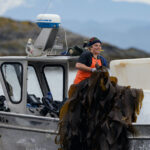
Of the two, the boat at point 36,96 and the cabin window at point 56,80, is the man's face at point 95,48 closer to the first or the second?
the boat at point 36,96

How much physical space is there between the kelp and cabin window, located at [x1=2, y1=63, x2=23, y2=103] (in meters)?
1.50

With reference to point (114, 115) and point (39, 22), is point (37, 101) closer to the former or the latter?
point (39, 22)

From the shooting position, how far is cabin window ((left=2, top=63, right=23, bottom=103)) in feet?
30.4

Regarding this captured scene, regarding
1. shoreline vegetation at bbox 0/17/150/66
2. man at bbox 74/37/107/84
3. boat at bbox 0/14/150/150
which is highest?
man at bbox 74/37/107/84

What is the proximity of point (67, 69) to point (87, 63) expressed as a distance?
134cm

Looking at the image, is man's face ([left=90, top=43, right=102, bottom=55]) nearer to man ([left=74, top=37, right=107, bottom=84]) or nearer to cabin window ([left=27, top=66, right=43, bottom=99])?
man ([left=74, top=37, right=107, bottom=84])

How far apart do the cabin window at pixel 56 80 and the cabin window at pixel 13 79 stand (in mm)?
734

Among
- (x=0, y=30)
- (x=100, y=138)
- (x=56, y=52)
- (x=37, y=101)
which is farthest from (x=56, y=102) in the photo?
(x=0, y=30)

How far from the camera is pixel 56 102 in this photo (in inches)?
376

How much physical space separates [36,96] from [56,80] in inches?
25.7

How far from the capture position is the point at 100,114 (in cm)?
786

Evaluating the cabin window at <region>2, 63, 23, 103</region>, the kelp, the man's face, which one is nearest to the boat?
the cabin window at <region>2, 63, 23, 103</region>

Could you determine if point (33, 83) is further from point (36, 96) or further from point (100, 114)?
point (100, 114)

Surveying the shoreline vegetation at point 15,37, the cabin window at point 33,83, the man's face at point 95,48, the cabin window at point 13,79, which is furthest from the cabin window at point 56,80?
the shoreline vegetation at point 15,37
